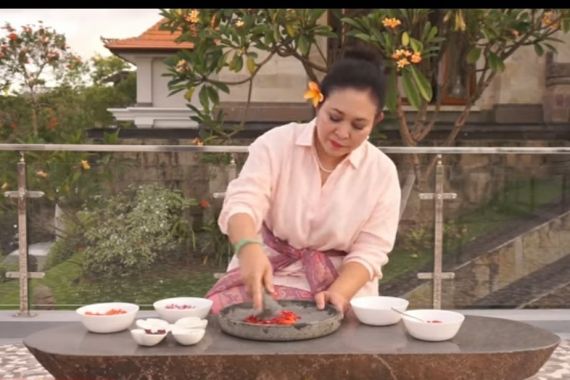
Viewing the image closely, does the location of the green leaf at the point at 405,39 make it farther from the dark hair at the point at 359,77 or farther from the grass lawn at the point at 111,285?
the dark hair at the point at 359,77

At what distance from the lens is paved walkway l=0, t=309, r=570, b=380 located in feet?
11.3

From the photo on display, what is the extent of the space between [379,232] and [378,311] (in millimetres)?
341

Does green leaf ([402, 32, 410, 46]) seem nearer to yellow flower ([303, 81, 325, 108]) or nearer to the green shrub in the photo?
the green shrub

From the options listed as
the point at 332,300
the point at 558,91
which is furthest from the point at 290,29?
the point at 332,300

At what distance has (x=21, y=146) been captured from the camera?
12.9ft

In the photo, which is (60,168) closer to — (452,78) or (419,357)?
(419,357)

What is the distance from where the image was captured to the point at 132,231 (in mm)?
4102

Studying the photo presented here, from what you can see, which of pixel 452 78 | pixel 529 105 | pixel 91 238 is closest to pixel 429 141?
pixel 452 78

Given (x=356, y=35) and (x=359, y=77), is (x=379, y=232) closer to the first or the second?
(x=359, y=77)

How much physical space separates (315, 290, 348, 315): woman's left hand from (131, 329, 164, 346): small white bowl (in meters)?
0.47

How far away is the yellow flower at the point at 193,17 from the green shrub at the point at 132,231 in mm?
1964

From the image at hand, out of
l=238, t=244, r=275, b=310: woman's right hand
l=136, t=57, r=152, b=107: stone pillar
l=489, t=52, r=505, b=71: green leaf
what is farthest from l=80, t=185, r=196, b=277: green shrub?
l=136, t=57, r=152, b=107: stone pillar

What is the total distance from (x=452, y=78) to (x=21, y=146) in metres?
4.91

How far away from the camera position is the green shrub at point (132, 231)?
4094mm
